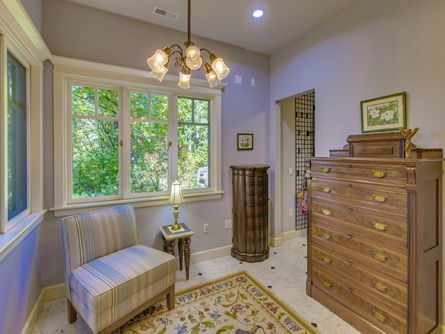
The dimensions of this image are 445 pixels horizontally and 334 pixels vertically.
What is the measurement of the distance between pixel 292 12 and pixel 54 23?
2.43m

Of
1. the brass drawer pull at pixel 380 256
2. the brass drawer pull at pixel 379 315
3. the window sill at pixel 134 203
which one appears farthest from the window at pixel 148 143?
the brass drawer pull at pixel 379 315

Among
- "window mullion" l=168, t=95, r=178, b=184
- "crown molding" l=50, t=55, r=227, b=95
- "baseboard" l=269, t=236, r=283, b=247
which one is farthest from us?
"baseboard" l=269, t=236, r=283, b=247

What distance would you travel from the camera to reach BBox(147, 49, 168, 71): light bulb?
162 cm

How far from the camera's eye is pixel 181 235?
2.61 m

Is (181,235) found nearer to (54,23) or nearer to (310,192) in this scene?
(310,192)

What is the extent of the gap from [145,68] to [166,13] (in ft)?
2.05

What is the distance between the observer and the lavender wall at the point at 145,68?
2.32m

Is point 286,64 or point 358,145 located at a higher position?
point 286,64

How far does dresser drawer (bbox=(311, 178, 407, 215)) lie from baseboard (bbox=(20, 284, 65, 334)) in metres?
2.68

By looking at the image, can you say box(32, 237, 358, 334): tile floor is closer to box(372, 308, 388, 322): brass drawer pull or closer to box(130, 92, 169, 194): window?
box(372, 308, 388, 322): brass drawer pull

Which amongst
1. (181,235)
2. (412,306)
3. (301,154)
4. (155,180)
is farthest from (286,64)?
(412,306)

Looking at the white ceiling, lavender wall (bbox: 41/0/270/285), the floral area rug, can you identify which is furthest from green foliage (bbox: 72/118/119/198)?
the floral area rug

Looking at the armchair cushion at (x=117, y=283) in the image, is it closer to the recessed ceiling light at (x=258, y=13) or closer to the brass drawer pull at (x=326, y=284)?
the brass drawer pull at (x=326, y=284)

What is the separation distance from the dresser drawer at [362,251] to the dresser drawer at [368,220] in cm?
8
